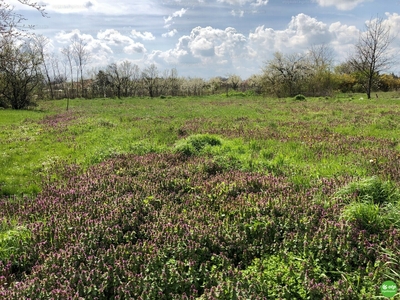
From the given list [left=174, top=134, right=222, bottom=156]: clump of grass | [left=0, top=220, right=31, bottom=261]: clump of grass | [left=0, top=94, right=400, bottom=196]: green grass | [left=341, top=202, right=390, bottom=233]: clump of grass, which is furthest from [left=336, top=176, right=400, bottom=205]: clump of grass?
[left=0, top=220, right=31, bottom=261]: clump of grass

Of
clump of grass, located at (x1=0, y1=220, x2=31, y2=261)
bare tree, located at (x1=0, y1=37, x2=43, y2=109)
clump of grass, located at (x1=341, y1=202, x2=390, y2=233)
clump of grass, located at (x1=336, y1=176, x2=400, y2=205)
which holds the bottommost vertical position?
clump of grass, located at (x1=0, y1=220, x2=31, y2=261)

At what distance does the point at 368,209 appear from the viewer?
16.0 ft

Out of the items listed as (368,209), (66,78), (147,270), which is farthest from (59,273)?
(66,78)

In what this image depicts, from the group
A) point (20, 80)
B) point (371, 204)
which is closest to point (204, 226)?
point (371, 204)

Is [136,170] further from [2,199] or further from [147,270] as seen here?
[147,270]

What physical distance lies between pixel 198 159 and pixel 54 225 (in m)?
5.04

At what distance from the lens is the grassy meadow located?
373cm

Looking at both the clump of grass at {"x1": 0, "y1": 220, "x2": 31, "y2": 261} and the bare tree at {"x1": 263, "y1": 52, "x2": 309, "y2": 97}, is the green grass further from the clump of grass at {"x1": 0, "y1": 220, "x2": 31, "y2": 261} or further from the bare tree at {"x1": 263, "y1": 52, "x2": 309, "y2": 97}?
the bare tree at {"x1": 263, "y1": 52, "x2": 309, "y2": 97}

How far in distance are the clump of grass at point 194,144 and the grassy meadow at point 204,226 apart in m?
0.86

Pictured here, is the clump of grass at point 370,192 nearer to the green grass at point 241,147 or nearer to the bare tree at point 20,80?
the green grass at point 241,147

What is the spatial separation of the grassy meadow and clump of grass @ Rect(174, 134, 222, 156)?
0.86 metres

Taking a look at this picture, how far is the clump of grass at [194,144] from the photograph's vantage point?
10.5 m

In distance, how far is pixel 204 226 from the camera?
16.6 feet

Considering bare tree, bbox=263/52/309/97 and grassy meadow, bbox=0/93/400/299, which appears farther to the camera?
bare tree, bbox=263/52/309/97
